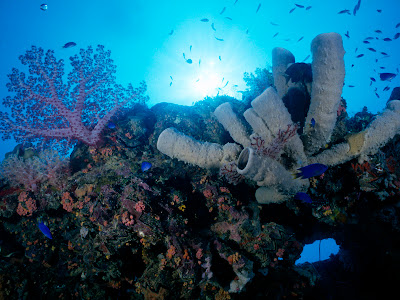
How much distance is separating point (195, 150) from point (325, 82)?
2.59 m

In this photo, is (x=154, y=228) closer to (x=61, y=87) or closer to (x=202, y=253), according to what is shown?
(x=202, y=253)

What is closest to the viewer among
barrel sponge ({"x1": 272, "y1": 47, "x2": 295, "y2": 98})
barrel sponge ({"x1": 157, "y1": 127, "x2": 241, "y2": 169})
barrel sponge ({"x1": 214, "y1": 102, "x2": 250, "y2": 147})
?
barrel sponge ({"x1": 157, "y1": 127, "x2": 241, "y2": 169})

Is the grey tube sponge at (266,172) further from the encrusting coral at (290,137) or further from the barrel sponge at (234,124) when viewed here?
the barrel sponge at (234,124)

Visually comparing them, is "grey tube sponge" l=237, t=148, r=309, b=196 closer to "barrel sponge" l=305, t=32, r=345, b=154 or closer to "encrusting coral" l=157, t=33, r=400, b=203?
"encrusting coral" l=157, t=33, r=400, b=203

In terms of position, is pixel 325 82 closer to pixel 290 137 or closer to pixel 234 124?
pixel 290 137

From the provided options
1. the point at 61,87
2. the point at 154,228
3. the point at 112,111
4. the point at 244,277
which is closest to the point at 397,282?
the point at 244,277

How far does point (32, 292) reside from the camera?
483 cm

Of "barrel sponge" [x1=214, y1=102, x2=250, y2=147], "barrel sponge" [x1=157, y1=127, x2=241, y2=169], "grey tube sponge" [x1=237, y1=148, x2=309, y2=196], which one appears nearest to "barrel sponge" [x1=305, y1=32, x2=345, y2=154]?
"grey tube sponge" [x1=237, y1=148, x2=309, y2=196]

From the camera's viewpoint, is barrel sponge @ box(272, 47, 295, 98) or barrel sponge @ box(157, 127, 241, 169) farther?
barrel sponge @ box(272, 47, 295, 98)

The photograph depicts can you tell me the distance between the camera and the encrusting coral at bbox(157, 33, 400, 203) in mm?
3391

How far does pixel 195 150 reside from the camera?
4.00 m

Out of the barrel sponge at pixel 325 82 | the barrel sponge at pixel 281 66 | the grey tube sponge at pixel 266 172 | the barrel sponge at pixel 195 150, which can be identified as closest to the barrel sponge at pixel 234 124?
the barrel sponge at pixel 195 150

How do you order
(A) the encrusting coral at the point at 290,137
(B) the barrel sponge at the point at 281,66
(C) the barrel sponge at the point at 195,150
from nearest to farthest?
1. (A) the encrusting coral at the point at 290,137
2. (C) the barrel sponge at the point at 195,150
3. (B) the barrel sponge at the point at 281,66

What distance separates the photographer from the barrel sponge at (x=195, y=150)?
3992 millimetres
